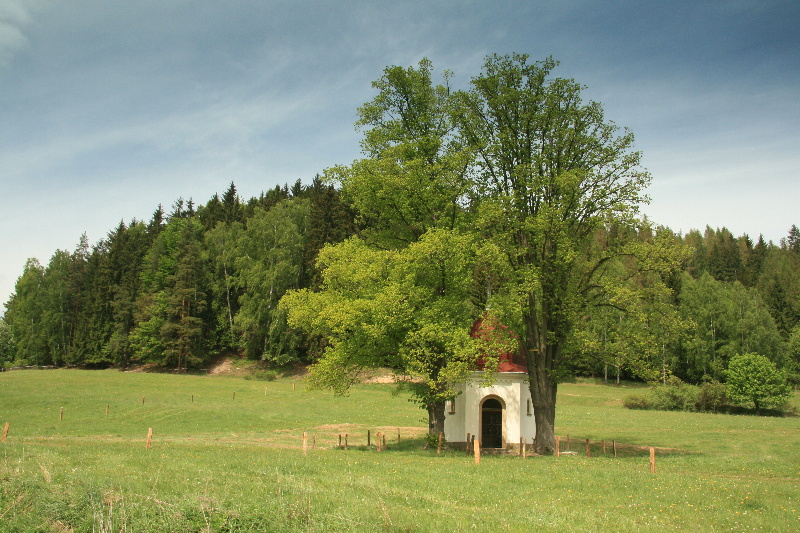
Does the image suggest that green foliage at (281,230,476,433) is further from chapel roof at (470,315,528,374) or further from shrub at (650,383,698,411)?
shrub at (650,383,698,411)

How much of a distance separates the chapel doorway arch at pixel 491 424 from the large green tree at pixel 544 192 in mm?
2516

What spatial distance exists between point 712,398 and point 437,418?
142ft

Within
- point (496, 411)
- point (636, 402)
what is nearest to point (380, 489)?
point (496, 411)

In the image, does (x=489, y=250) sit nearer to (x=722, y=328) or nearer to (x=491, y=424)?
(x=491, y=424)

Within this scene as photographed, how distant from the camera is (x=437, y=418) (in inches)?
1029

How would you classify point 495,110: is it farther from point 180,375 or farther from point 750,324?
point 750,324

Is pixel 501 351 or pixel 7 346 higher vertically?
pixel 501 351

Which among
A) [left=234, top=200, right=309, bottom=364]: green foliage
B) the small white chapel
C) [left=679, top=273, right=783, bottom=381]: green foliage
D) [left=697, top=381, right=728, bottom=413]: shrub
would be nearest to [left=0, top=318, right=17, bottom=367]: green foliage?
[left=234, top=200, right=309, bottom=364]: green foliage

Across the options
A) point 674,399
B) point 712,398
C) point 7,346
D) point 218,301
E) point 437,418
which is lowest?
point 674,399

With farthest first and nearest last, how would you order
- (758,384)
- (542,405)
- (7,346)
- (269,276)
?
(7,346) → (269,276) → (758,384) → (542,405)

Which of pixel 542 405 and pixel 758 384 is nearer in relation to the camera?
pixel 542 405

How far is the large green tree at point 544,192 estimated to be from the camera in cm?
2478

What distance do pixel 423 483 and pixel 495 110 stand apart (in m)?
18.5

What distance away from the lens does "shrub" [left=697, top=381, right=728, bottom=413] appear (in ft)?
184
